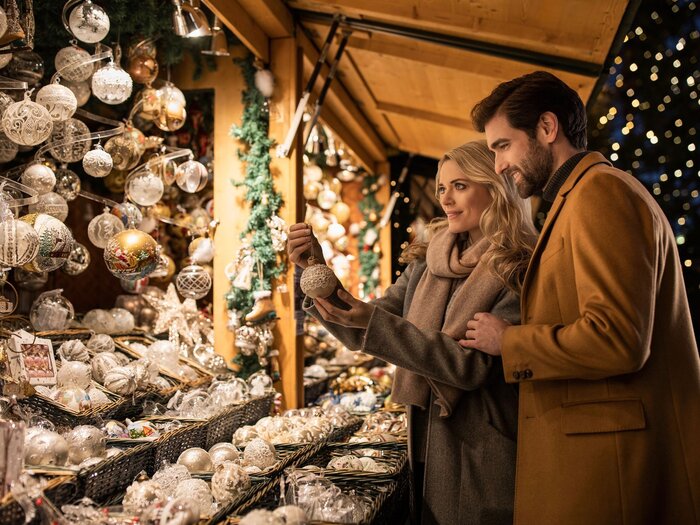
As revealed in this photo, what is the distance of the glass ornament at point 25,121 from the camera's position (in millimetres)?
2084

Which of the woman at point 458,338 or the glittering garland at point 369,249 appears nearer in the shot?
the woman at point 458,338

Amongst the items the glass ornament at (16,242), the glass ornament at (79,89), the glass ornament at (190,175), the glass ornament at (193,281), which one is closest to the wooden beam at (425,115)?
the glass ornament at (190,175)

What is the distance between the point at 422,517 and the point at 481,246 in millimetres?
874

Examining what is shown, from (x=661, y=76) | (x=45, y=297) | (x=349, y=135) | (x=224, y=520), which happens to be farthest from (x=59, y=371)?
(x=661, y=76)

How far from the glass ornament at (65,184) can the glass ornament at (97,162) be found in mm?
222

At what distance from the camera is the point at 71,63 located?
250cm

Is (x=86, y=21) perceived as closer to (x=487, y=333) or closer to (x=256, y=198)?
(x=256, y=198)

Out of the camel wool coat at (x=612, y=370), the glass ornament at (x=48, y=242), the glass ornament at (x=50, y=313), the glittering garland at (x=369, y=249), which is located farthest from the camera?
the glittering garland at (x=369, y=249)

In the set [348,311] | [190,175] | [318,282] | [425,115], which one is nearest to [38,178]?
[190,175]

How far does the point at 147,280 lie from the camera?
3.61 metres

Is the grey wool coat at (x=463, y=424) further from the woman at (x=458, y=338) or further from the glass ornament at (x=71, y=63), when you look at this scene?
the glass ornament at (x=71, y=63)

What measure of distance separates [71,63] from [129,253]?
75 centimetres

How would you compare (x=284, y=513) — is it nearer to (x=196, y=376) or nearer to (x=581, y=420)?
(x=581, y=420)

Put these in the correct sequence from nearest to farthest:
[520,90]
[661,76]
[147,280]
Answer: [520,90] < [147,280] < [661,76]
